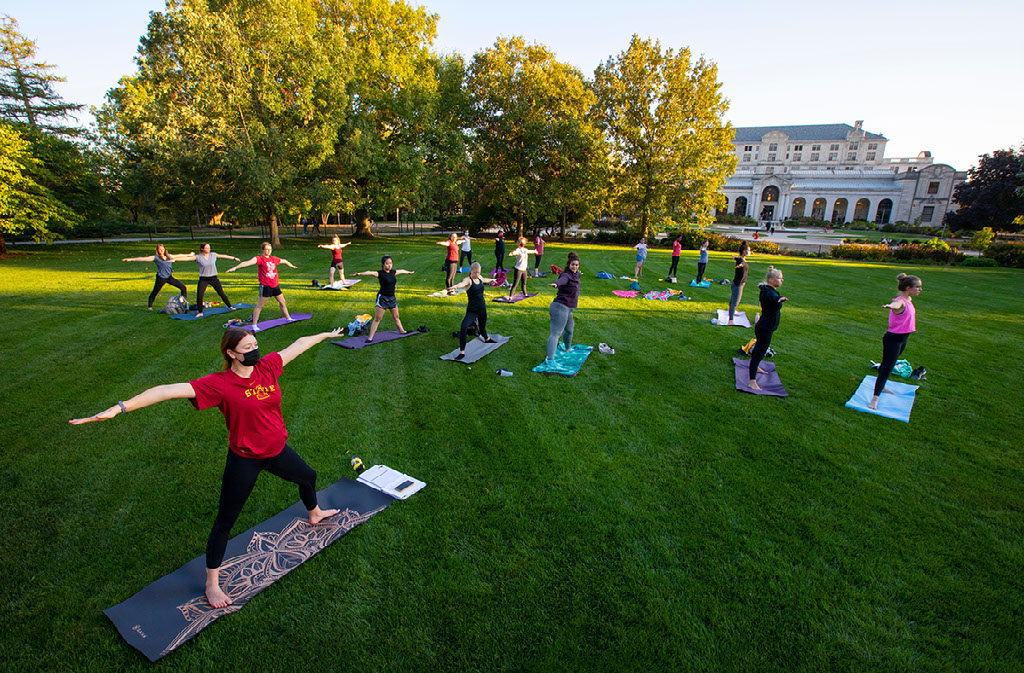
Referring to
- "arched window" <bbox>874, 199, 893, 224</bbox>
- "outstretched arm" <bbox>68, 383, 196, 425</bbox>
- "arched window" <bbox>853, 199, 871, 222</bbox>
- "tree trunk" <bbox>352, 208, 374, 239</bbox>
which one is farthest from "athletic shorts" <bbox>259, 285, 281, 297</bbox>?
"arched window" <bbox>853, 199, 871, 222</bbox>

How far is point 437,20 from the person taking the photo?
35.3 meters

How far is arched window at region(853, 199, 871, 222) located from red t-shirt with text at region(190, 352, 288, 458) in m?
97.9

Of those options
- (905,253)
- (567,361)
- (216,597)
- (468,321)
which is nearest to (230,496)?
(216,597)

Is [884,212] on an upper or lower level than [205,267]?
upper

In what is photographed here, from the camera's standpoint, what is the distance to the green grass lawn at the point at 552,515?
3.84m

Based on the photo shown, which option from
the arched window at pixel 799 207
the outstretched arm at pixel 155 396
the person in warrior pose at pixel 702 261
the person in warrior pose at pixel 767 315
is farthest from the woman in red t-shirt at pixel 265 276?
the arched window at pixel 799 207

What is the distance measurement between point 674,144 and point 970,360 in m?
28.9

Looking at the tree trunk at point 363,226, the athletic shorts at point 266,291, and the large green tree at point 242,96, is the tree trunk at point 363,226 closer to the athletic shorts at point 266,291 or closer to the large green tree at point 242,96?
the large green tree at point 242,96

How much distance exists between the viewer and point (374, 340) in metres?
11.5

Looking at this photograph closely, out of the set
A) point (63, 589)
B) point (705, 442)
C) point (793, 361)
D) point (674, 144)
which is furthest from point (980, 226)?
point (63, 589)

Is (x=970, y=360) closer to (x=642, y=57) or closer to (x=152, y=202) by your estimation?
(x=642, y=57)

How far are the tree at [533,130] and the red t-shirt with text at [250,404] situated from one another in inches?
1401

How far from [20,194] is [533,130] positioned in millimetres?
31448

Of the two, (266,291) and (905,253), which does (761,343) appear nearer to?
(266,291)
